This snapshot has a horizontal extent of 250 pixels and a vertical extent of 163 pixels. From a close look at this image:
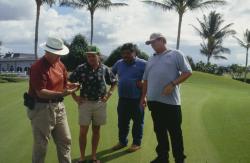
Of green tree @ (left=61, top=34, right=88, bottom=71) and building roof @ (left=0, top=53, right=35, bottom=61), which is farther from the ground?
green tree @ (left=61, top=34, right=88, bottom=71)

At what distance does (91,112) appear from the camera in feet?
25.9

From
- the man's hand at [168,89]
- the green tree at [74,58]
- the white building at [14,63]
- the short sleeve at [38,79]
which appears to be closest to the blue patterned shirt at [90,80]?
the man's hand at [168,89]

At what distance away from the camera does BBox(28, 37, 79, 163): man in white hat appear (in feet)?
21.3

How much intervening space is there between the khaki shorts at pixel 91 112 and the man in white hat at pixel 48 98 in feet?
3.23

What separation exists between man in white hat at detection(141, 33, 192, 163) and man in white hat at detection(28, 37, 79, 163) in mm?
1418

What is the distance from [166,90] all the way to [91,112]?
4.25 ft

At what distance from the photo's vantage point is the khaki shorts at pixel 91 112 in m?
7.85

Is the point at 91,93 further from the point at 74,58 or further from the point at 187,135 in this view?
the point at 74,58

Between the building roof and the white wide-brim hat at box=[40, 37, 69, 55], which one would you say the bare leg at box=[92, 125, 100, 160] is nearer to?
the white wide-brim hat at box=[40, 37, 69, 55]

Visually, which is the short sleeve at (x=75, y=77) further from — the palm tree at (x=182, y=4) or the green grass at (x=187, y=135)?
the palm tree at (x=182, y=4)

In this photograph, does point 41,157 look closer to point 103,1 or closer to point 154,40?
point 154,40

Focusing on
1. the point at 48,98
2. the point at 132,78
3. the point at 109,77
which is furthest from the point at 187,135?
the point at 48,98

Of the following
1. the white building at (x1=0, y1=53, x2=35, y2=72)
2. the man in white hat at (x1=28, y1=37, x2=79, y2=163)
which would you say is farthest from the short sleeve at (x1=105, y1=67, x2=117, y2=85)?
the white building at (x1=0, y1=53, x2=35, y2=72)

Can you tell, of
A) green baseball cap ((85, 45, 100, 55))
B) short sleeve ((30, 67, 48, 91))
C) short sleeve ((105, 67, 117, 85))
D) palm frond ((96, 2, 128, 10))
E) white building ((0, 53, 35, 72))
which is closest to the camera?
short sleeve ((30, 67, 48, 91))
